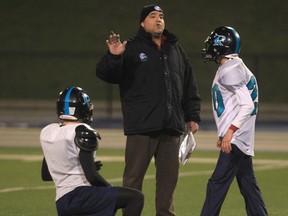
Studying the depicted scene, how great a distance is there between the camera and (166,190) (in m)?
7.73

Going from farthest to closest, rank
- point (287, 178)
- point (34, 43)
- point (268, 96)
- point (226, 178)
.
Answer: point (34, 43) < point (268, 96) < point (287, 178) < point (226, 178)

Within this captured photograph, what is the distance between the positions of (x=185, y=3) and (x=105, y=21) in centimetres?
371

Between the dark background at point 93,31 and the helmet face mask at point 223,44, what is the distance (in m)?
23.8

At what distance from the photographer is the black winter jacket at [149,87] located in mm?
7656

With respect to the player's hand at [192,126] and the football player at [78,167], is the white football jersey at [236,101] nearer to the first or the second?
the player's hand at [192,126]

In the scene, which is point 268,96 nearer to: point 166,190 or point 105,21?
point 105,21

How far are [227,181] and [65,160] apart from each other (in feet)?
5.08

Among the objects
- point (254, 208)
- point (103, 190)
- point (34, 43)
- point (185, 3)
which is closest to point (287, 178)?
point (254, 208)

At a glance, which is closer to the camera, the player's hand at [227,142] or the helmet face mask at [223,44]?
the player's hand at [227,142]

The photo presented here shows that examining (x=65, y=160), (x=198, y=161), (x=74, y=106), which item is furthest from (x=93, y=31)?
(x=65, y=160)

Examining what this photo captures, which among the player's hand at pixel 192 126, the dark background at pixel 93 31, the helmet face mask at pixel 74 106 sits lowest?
the dark background at pixel 93 31

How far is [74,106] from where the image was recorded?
656cm

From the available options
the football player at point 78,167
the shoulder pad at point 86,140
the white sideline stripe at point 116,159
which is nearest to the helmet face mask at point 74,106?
the football player at point 78,167

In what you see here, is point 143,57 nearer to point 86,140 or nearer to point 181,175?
point 86,140
